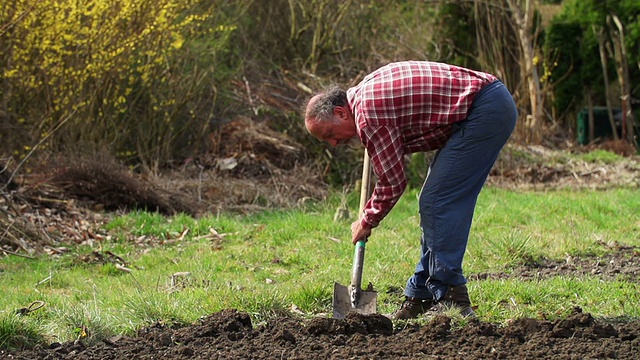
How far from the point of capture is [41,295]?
6039 mm

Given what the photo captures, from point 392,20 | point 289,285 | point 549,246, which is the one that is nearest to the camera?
point 289,285

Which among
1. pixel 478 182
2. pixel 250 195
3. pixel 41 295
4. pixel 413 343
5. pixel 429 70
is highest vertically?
pixel 429 70

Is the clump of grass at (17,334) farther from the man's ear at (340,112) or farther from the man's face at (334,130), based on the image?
the man's ear at (340,112)

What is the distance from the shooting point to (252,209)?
951 cm

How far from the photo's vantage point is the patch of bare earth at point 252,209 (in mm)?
4320

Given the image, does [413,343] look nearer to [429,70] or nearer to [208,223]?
[429,70]

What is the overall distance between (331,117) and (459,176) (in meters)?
0.77

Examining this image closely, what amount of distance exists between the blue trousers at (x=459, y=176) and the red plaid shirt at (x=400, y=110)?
81mm

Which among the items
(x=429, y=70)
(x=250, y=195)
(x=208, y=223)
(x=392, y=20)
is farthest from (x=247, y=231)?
(x=392, y=20)

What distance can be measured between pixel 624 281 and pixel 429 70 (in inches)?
88.8

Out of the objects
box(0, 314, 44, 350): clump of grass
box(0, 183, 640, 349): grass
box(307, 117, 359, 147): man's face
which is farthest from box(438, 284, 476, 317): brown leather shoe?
box(0, 314, 44, 350): clump of grass

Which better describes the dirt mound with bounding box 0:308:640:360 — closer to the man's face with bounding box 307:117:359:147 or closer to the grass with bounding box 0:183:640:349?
the grass with bounding box 0:183:640:349

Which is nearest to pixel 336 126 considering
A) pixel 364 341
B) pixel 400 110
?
pixel 400 110

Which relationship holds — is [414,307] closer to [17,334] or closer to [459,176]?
[459,176]
